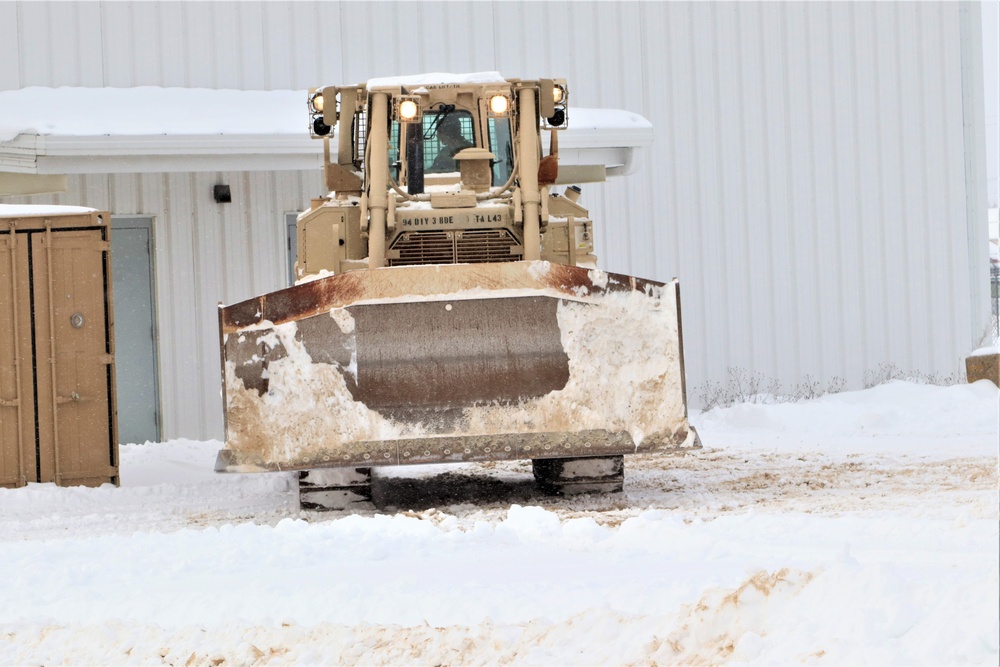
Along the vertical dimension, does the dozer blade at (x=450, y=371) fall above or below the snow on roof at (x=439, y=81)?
below

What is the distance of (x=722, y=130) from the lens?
16.0 m

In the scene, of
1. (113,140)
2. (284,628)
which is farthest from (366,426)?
(113,140)

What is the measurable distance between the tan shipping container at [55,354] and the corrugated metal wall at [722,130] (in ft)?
13.4

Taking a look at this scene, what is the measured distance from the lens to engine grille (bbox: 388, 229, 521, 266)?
877 cm

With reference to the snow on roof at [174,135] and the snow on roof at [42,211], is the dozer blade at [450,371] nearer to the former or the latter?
the snow on roof at [42,211]

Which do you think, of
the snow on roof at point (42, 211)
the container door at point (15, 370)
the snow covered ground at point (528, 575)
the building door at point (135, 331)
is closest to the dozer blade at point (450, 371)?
the snow covered ground at point (528, 575)

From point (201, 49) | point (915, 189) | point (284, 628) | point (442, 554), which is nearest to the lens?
point (284, 628)

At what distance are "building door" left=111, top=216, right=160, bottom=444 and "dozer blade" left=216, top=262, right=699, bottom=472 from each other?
6.86 metres

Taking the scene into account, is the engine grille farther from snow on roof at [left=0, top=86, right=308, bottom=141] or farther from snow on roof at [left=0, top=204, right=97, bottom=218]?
snow on roof at [left=0, top=86, right=308, bottom=141]

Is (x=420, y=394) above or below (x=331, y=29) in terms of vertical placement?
below

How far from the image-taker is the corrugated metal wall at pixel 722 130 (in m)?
14.7

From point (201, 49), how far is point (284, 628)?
11411mm

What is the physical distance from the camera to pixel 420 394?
7.80m

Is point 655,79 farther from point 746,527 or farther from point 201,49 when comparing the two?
point 746,527
